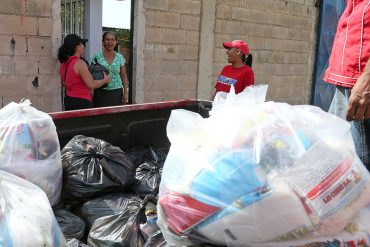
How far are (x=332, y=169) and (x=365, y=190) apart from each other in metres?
0.15

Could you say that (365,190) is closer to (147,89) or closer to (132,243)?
(132,243)

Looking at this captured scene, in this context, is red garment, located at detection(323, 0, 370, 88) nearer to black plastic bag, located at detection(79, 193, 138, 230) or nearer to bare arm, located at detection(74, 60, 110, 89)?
black plastic bag, located at detection(79, 193, 138, 230)

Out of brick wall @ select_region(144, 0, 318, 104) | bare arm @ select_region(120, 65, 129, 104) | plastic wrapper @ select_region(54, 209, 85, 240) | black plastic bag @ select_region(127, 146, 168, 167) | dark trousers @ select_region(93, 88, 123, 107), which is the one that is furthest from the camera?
brick wall @ select_region(144, 0, 318, 104)

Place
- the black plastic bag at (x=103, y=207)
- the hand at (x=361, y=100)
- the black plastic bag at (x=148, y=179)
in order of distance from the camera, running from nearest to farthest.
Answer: the hand at (x=361, y=100) → the black plastic bag at (x=103, y=207) → the black plastic bag at (x=148, y=179)

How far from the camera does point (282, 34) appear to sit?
319 inches

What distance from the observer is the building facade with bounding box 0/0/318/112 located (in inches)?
190

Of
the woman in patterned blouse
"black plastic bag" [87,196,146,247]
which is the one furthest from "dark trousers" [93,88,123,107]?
"black plastic bag" [87,196,146,247]

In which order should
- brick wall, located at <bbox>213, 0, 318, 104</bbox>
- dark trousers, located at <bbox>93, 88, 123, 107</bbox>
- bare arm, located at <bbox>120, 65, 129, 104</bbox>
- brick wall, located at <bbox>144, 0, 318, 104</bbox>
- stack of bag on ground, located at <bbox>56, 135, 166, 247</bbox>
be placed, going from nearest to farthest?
stack of bag on ground, located at <bbox>56, 135, 166, 247</bbox> → dark trousers, located at <bbox>93, 88, 123, 107</bbox> → bare arm, located at <bbox>120, 65, 129, 104</bbox> → brick wall, located at <bbox>144, 0, 318, 104</bbox> → brick wall, located at <bbox>213, 0, 318, 104</bbox>

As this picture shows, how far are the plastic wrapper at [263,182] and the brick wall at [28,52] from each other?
395cm

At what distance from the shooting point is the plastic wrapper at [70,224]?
1.93m

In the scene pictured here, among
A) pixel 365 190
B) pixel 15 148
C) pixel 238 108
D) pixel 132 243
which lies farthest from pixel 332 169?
pixel 15 148

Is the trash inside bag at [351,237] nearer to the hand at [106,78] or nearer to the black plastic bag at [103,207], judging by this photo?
the black plastic bag at [103,207]

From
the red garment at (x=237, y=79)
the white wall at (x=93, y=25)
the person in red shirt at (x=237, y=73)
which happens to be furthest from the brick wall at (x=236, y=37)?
the red garment at (x=237, y=79)

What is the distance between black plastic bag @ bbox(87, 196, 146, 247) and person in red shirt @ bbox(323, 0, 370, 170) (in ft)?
3.27
